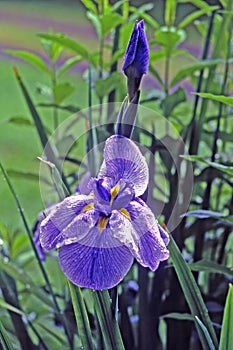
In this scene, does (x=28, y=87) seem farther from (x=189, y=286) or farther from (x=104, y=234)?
(x=104, y=234)

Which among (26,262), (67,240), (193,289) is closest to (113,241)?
(67,240)

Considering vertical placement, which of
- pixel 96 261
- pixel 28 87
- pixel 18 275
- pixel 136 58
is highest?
pixel 136 58

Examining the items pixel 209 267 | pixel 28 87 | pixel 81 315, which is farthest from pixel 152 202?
pixel 28 87

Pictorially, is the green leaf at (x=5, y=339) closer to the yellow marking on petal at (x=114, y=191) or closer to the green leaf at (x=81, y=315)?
the green leaf at (x=81, y=315)

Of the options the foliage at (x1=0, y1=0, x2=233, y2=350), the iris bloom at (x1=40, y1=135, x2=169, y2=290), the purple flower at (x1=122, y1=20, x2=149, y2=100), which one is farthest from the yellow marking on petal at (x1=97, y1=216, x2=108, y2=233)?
the foliage at (x1=0, y1=0, x2=233, y2=350)

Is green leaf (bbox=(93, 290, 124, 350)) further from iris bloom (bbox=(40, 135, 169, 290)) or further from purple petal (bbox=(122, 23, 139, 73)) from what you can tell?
purple petal (bbox=(122, 23, 139, 73))

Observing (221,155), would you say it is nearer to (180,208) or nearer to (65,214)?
(180,208)

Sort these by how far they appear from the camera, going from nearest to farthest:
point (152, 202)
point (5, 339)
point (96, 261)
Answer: point (96, 261) → point (5, 339) → point (152, 202)
